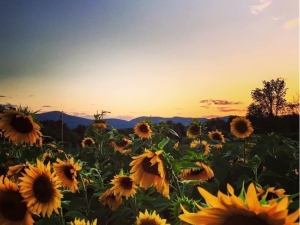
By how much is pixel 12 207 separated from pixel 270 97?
3.44 ft

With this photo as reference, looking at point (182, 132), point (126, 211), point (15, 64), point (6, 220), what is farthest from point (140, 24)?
point (182, 132)

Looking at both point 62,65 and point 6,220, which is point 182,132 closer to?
point 62,65

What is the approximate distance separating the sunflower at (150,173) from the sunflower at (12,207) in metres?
0.29

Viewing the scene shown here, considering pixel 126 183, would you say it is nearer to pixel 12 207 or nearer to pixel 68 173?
pixel 68 173

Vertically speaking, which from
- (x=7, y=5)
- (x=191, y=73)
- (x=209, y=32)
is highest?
(x=7, y=5)

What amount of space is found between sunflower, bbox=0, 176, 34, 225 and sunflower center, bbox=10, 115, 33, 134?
1.50 feet

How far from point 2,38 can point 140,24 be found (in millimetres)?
602

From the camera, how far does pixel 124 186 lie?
49.2 inches

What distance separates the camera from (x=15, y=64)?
1711mm

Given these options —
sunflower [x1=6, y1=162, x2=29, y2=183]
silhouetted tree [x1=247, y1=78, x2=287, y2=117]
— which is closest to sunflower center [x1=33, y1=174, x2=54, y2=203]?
sunflower [x1=6, y1=162, x2=29, y2=183]

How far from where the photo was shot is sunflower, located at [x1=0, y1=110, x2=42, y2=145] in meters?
1.43

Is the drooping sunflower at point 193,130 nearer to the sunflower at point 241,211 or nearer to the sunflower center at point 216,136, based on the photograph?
the sunflower center at point 216,136

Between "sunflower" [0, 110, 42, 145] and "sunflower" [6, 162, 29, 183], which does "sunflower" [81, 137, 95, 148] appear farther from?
"sunflower" [6, 162, 29, 183]

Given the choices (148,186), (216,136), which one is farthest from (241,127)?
(148,186)
